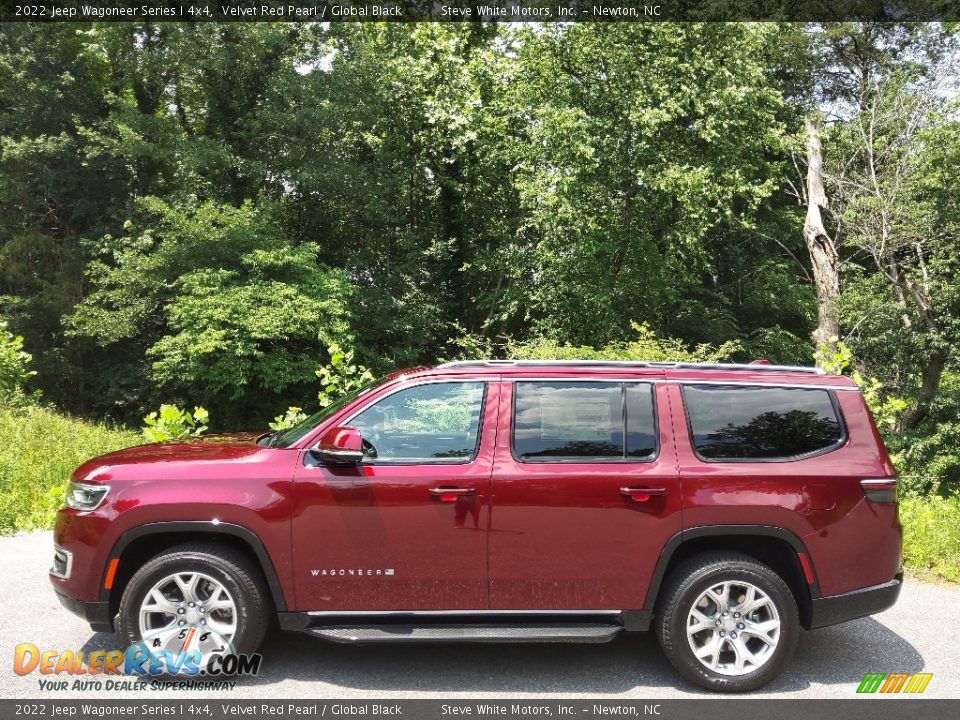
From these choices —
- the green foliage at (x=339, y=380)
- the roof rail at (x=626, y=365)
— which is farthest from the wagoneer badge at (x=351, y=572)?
the green foliage at (x=339, y=380)

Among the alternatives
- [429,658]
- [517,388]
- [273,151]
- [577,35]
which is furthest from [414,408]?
[273,151]

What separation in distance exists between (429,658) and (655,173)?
16.1 meters

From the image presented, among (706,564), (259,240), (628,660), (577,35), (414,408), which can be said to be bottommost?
(628,660)

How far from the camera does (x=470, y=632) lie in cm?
441

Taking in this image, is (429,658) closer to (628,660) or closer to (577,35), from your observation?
(628,660)

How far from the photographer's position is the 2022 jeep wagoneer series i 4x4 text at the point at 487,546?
4.50 metres

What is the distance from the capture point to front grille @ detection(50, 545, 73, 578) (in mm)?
4578

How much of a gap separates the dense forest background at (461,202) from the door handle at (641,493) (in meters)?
12.6

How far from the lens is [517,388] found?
188 inches

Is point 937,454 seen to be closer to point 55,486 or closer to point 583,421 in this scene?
point 583,421

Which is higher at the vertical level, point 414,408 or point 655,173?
Answer: point 655,173

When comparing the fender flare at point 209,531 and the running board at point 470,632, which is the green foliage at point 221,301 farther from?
the running board at point 470,632

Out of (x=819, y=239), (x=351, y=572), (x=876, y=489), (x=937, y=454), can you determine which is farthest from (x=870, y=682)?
(x=819, y=239)
